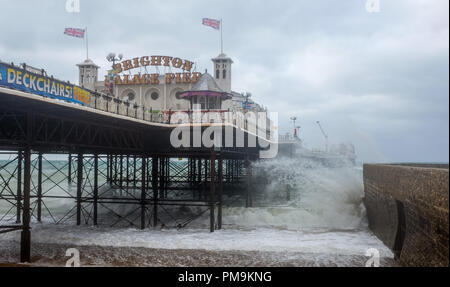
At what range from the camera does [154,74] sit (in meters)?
43.4

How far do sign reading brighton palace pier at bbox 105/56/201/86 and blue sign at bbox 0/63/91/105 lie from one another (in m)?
24.8

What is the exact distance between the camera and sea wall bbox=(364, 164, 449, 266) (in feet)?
38.0

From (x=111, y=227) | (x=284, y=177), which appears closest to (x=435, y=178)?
(x=111, y=227)

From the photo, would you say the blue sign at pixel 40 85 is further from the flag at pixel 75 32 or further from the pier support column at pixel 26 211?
the flag at pixel 75 32

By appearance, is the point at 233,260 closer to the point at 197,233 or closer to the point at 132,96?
the point at 197,233

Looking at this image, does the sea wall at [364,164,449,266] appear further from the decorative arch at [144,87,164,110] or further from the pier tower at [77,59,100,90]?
the pier tower at [77,59,100,90]

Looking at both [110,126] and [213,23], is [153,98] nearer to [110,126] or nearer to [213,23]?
[213,23]

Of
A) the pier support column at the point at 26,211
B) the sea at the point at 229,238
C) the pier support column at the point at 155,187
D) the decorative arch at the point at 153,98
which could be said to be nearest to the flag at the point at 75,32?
the sea at the point at 229,238

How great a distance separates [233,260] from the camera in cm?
1866

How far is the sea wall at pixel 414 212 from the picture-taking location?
11.6m

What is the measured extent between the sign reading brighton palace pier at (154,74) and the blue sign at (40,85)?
2477 cm

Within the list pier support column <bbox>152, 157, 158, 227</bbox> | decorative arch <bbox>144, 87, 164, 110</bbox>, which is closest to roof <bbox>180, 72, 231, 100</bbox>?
pier support column <bbox>152, 157, 158, 227</bbox>

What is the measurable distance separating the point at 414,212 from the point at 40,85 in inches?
586

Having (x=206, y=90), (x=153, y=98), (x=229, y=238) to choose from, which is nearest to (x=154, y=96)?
(x=153, y=98)
